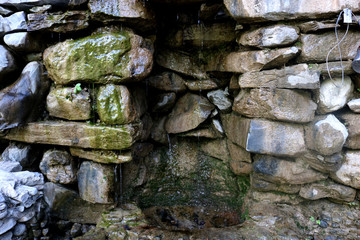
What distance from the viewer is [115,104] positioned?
12.0ft

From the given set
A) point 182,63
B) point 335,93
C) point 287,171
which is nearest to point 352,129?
point 335,93

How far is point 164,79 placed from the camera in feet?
15.4

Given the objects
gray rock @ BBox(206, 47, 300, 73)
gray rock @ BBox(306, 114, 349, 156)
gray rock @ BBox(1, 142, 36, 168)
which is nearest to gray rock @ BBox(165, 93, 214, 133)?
gray rock @ BBox(206, 47, 300, 73)

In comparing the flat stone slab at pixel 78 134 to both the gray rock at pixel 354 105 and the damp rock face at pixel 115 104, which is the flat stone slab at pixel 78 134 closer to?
the damp rock face at pixel 115 104

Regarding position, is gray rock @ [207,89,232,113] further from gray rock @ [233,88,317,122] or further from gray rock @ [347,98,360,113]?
gray rock @ [347,98,360,113]

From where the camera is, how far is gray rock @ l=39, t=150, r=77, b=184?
13.6ft

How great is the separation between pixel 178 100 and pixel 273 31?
2.16m

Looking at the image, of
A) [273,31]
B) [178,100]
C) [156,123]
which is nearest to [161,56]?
[178,100]

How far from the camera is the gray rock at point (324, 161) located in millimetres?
3428

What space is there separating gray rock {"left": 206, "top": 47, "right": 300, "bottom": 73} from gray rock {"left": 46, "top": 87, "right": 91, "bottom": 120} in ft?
7.11

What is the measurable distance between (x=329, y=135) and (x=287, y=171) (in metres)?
0.74

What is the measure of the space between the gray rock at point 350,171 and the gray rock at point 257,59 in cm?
150

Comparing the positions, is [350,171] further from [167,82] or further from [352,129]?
[167,82]

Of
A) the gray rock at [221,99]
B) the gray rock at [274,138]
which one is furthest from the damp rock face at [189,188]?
the gray rock at [274,138]
